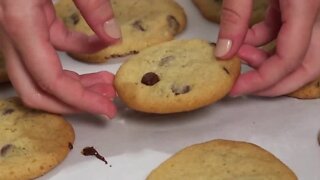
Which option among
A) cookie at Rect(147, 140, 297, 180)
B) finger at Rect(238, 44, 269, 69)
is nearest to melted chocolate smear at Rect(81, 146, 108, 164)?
cookie at Rect(147, 140, 297, 180)

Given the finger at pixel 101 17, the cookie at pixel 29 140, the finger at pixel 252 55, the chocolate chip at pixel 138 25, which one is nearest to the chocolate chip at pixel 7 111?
the cookie at pixel 29 140

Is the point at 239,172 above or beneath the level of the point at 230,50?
beneath

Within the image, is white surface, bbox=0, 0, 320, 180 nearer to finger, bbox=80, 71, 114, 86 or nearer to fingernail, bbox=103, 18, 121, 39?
finger, bbox=80, 71, 114, 86

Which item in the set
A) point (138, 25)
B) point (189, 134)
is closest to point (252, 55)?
point (189, 134)

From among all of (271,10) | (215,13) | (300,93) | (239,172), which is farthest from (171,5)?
(239,172)

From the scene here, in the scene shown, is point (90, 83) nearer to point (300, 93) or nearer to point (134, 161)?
point (134, 161)

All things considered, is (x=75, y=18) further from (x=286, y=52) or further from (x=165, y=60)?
(x=286, y=52)

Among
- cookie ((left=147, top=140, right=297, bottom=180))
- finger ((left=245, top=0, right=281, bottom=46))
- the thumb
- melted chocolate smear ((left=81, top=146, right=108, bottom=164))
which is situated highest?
the thumb
